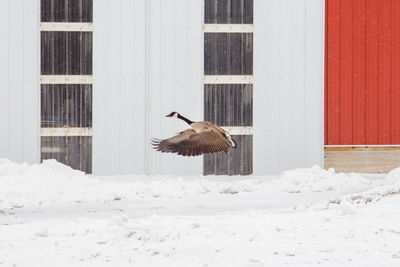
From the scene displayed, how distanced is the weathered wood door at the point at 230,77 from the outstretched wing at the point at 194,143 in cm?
328

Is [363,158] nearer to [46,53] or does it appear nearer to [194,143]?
[194,143]

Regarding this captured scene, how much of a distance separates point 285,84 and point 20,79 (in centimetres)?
515

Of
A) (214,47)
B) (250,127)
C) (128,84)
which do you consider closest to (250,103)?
(250,127)

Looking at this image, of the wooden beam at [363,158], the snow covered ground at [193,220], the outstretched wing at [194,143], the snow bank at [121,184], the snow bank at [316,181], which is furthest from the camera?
the wooden beam at [363,158]

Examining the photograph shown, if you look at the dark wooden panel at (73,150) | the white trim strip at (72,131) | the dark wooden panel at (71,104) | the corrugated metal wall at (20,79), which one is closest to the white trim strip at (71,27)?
the corrugated metal wall at (20,79)

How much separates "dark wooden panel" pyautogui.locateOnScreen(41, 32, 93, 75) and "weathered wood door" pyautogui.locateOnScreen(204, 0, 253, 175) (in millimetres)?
2315

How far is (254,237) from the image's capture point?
613 cm

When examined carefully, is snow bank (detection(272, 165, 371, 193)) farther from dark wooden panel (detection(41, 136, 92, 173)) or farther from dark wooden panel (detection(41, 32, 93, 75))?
dark wooden panel (detection(41, 32, 93, 75))

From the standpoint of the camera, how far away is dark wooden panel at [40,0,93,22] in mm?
11875

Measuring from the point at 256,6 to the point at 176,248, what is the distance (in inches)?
296

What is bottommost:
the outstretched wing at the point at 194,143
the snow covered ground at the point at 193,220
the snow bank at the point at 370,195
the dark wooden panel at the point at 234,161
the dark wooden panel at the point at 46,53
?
the snow covered ground at the point at 193,220

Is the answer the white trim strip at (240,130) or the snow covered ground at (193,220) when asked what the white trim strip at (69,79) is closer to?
the snow covered ground at (193,220)

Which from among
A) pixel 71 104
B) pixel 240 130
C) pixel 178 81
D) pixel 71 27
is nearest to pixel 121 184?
pixel 71 104

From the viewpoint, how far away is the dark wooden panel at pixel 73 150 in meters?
11.9
